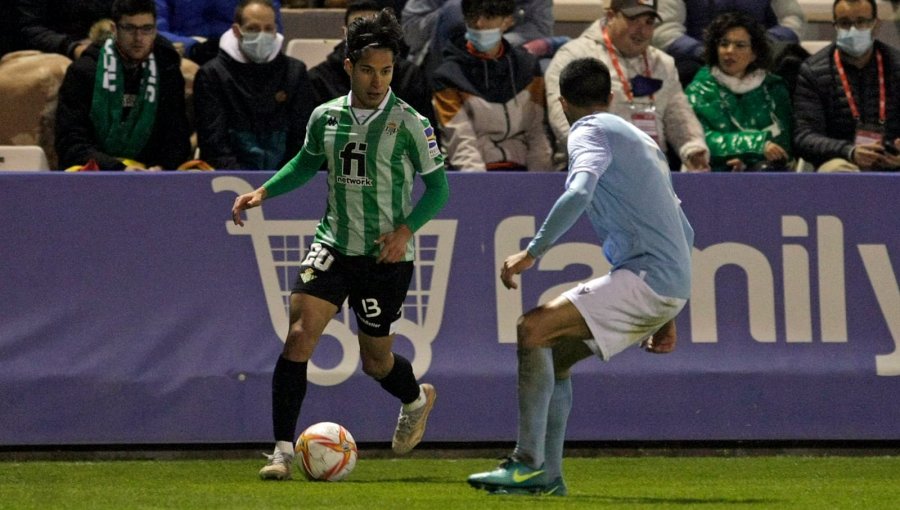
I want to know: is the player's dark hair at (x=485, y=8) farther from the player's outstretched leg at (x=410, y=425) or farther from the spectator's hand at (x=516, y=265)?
the spectator's hand at (x=516, y=265)

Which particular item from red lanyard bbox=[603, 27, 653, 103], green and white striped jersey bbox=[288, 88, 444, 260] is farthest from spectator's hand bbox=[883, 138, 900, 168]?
green and white striped jersey bbox=[288, 88, 444, 260]

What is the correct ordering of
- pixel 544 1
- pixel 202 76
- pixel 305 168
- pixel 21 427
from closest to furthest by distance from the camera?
pixel 305 168 → pixel 21 427 → pixel 202 76 → pixel 544 1

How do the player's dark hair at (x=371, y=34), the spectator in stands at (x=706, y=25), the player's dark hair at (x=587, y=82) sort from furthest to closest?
the spectator in stands at (x=706, y=25) → the player's dark hair at (x=371, y=34) → the player's dark hair at (x=587, y=82)

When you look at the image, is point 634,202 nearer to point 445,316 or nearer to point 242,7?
point 445,316

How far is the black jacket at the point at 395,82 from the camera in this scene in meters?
10.5

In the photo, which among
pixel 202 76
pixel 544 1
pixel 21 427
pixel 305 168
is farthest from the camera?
pixel 544 1

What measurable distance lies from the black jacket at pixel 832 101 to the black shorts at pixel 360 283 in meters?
3.86

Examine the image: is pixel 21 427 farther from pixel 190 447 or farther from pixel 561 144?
pixel 561 144

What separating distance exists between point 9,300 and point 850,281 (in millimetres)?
5074

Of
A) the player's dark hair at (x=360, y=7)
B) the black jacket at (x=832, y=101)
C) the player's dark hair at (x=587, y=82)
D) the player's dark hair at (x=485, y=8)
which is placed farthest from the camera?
the player's dark hair at (x=360, y=7)

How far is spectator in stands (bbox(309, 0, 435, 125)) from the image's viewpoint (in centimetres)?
1053

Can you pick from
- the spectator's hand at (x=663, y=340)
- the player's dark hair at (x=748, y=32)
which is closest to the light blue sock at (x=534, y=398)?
the spectator's hand at (x=663, y=340)

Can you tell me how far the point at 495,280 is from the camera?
9719 millimetres

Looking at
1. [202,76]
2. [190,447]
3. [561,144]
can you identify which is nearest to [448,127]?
[561,144]
